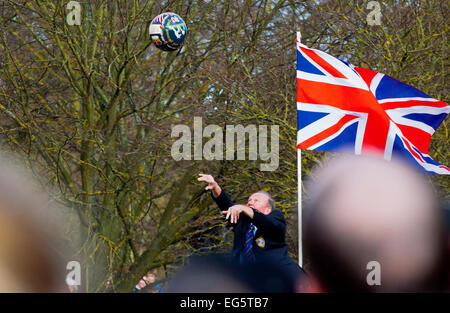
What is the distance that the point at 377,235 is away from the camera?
599 cm

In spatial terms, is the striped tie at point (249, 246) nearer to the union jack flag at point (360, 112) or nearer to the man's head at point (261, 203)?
the man's head at point (261, 203)

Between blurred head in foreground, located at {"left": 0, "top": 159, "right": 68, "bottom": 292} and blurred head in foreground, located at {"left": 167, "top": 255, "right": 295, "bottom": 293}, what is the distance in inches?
111

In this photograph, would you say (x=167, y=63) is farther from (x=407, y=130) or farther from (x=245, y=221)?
(x=245, y=221)

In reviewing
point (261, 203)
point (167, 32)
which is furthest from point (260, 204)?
point (167, 32)

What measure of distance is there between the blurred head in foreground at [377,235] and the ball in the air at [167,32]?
2.26 meters

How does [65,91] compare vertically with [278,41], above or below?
below

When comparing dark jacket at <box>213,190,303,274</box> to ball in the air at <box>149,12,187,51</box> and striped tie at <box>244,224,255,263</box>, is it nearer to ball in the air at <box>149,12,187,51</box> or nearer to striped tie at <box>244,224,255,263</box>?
striped tie at <box>244,224,255,263</box>

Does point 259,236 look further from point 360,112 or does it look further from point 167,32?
point 167,32

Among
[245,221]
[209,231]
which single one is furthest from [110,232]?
[245,221]

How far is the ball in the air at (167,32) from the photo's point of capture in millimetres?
6812

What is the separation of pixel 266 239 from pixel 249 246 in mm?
145

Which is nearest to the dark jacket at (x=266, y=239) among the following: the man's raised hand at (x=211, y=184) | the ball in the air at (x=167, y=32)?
the man's raised hand at (x=211, y=184)
